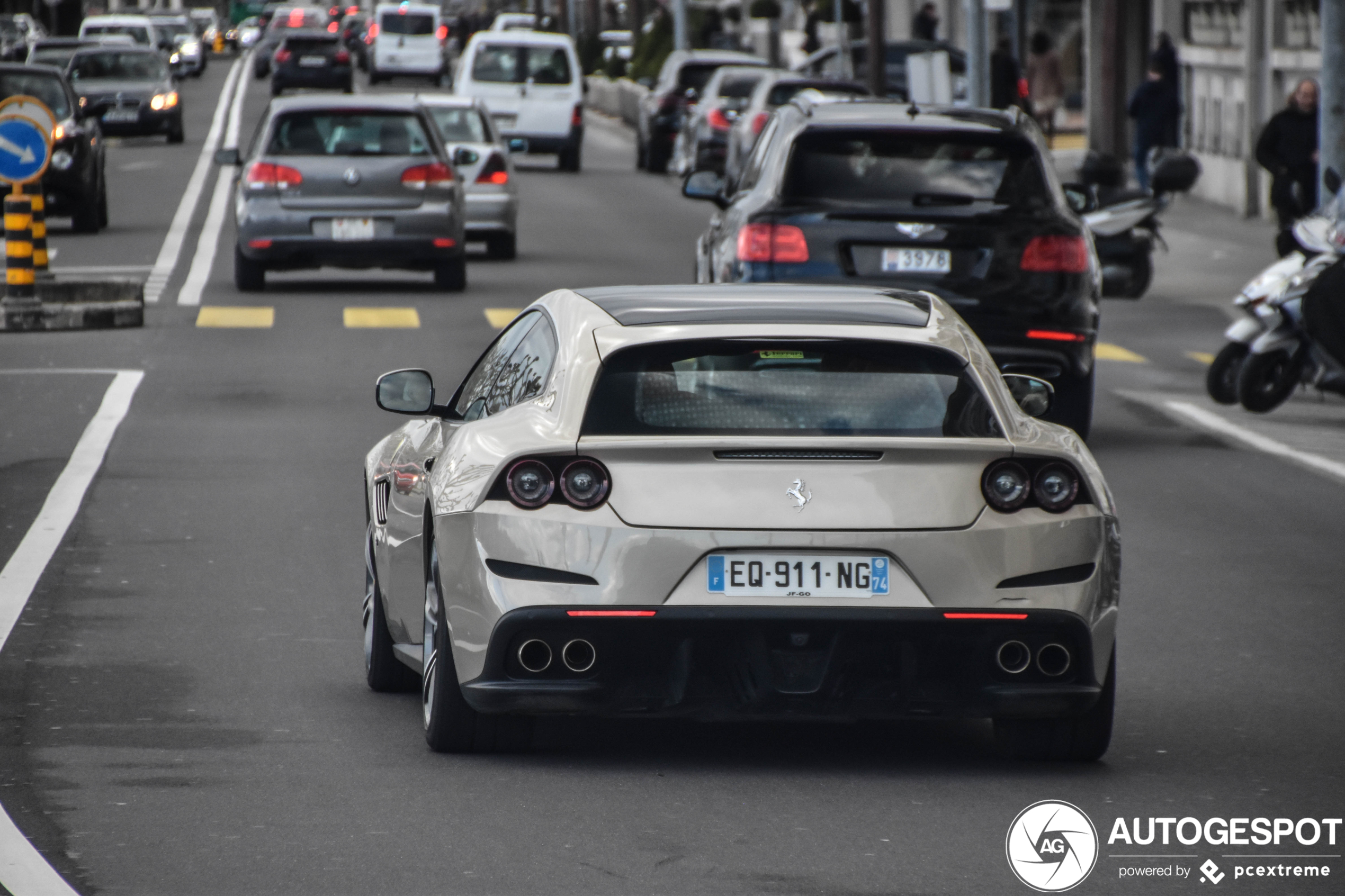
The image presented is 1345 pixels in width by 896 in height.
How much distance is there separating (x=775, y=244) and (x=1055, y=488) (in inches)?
261

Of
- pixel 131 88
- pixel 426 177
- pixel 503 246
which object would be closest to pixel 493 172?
pixel 503 246

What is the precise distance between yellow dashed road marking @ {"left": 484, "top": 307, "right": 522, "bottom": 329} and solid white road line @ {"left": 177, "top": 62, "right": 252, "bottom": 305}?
2867 millimetres

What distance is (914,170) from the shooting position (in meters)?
13.5

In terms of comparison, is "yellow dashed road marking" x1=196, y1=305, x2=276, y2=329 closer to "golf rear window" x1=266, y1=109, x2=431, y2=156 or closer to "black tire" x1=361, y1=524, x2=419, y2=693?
"golf rear window" x1=266, y1=109, x2=431, y2=156

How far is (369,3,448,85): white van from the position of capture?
7519cm

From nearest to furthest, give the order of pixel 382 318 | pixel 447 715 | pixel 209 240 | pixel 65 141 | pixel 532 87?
pixel 447 715, pixel 382 318, pixel 65 141, pixel 209 240, pixel 532 87

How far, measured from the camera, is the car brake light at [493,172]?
1069 inches

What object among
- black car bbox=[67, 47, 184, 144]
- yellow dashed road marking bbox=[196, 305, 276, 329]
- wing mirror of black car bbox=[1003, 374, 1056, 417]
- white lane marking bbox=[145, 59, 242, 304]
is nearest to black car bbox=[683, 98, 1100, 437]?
wing mirror of black car bbox=[1003, 374, 1056, 417]

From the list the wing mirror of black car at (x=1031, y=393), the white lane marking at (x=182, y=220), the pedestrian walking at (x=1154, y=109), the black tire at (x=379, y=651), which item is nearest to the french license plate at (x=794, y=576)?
the wing mirror of black car at (x=1031, y=393)

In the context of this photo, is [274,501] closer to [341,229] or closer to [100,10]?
[341,229]

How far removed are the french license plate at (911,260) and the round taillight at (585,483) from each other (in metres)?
6.77

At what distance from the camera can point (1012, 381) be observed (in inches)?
342

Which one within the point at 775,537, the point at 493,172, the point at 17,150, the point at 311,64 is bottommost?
the point at 311,64
